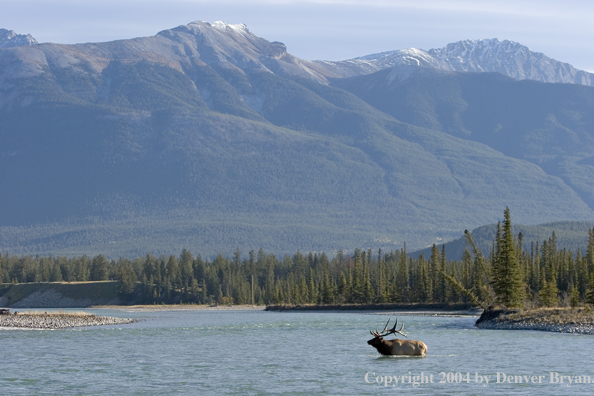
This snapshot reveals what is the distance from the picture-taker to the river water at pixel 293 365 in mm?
41938

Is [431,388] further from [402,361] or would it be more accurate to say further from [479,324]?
[479,324]

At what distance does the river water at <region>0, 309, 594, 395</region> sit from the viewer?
1651 inches

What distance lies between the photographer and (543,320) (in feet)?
262

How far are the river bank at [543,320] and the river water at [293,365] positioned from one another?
3282 mm

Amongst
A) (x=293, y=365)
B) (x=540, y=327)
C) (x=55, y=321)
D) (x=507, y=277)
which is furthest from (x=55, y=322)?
(x=293, y=365)

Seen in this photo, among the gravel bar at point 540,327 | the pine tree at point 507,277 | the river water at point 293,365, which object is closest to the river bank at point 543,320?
the gravel bar at point 540,327

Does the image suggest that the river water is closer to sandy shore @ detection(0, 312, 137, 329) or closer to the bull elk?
the bull elk

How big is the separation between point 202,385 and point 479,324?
167ft

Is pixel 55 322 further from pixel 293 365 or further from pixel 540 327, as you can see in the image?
pixel 293 365

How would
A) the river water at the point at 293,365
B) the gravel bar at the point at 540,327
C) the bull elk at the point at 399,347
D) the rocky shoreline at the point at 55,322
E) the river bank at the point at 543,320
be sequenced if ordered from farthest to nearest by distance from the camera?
the rocky shoreline at the point at 55,322, the river bank at the point at 543,320, the gravel bar at the point at 540,327, the bull elk at the point at 399,347, the river water at the point at 293,365

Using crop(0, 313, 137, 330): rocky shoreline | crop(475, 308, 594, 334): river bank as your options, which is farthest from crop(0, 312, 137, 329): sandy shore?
crop(475, 308, 594, 334): river bank

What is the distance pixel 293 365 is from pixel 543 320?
3687 centimetres

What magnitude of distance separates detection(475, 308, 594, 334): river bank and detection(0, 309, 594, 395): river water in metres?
3.28

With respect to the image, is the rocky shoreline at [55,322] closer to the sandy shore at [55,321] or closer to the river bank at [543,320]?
the sandy shore at [55,321]
